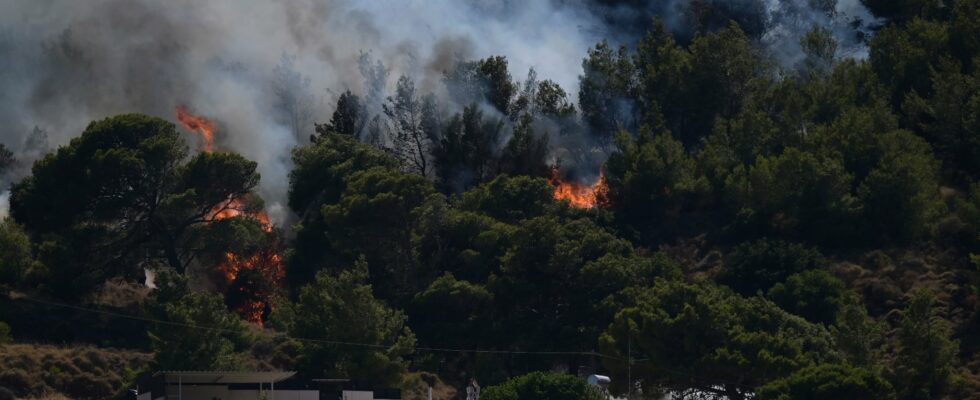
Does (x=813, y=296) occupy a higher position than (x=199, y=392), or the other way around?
(x=813, y=296)

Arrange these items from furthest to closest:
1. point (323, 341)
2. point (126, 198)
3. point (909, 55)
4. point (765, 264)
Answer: point (909, 55), point (126, 198), point (765, 264), point (323, 341)

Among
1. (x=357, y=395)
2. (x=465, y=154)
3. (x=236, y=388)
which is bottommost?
(x=357, y=395)

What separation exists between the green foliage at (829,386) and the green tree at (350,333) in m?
16.7

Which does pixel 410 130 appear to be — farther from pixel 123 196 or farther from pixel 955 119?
pixel 955 119

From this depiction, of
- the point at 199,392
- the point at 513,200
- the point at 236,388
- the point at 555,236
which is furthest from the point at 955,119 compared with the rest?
the point at 199,392

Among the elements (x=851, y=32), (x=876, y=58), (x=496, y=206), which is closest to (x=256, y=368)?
(x=496, y=206)

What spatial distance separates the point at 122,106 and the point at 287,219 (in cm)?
1234

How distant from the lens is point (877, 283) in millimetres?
102562

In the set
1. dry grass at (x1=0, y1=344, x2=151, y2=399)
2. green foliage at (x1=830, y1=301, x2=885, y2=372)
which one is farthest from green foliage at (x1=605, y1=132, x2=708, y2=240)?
dry grass at (x1=0, y1=344, x2=151, y2=399)

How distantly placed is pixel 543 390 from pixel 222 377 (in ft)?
Result: 41.4

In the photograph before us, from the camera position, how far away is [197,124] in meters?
120

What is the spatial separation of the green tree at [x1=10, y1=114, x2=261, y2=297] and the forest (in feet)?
0.41

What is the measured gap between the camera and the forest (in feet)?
302

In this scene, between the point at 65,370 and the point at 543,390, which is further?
the point at 65,370
